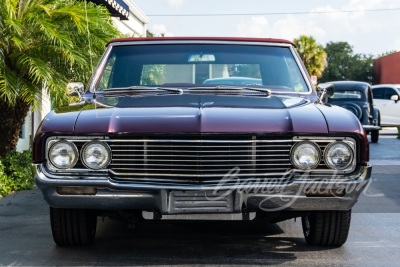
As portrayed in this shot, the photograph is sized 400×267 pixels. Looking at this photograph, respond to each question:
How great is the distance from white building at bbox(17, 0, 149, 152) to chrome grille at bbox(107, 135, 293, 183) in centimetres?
500

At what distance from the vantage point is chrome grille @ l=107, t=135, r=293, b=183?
511cm

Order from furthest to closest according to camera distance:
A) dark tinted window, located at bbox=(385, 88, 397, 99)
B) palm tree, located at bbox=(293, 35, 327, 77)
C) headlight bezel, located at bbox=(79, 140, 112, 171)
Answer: palm tree, located at bbox=(293, 35, 327, 77)
dark tinted window, located at bbox=(385, 88, 397, 99)
headlight bezel, located at bbox=(79, 140, 112, 171)

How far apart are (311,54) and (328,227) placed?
4725 cm

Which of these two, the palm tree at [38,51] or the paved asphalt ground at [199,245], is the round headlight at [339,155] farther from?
the palm tree at [38,51]

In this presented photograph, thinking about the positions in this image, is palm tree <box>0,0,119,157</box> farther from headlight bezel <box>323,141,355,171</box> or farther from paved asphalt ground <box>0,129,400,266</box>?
headlight bezel <box>323,141,355,171</box>

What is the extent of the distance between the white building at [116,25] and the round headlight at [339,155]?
5.55 meters

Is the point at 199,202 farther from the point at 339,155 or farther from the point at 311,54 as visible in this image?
the point at 311,54

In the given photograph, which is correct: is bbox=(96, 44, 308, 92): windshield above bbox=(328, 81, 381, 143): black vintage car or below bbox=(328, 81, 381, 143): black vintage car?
above

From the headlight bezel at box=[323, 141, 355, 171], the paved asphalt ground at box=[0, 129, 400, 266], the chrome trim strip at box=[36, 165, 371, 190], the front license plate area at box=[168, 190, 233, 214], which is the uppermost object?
the headlight bezel at box=[323, 141, 355, 171]

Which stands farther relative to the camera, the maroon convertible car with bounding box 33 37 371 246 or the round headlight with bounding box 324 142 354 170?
→ the round headlight with bounding box 324 142 354 170

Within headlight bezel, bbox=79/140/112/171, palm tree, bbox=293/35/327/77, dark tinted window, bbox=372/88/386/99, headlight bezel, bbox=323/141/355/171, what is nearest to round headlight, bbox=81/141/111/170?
headlight bezel, bbox=79/140/112/171

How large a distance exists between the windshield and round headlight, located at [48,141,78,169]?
137 cm

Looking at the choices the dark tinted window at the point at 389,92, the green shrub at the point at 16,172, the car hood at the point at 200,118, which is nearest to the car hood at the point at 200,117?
the car hood at the point at 200,118

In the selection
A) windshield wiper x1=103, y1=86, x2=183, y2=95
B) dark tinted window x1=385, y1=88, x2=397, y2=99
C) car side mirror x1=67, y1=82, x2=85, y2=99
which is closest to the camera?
windshield wiper x1=103, y1=86, x2=183, y2=95
